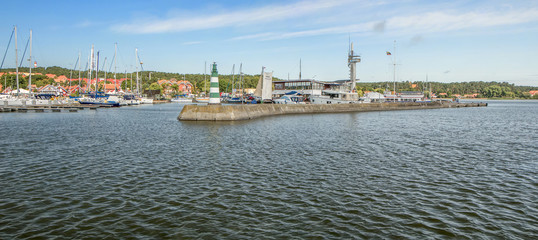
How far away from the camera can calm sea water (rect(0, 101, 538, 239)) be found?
9.12 meters

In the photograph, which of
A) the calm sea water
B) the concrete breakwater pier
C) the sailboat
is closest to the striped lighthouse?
the concrete breakwater pier

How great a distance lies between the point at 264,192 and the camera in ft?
40.8

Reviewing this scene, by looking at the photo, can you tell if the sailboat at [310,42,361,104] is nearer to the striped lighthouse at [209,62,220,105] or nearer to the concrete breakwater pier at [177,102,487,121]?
the concrete breakwater pier at [177,102,487,121]

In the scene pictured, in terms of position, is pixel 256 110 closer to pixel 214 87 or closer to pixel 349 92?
pixel 214 87

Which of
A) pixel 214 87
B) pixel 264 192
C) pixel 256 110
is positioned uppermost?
pixel 214 87

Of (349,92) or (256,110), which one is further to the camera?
(349,92)

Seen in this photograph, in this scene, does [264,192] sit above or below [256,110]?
below

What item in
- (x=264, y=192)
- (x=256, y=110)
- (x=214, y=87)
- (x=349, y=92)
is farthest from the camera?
(x=349, y=92)

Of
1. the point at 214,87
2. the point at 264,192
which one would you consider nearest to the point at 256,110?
the point at 214,87

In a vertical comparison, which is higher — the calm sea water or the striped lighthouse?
the striped lighthouse

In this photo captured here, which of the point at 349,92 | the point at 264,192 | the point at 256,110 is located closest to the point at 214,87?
the point at 256,110

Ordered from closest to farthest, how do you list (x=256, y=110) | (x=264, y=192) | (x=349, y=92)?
1. (x=264, y=192)
2. (x=256, y=110)
3. (x=349, y=92)

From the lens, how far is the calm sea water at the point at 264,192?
359 inches

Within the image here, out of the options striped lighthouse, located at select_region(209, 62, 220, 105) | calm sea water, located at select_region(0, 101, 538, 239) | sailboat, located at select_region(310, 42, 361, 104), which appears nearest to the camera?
calm sea water, located at select_region(0, 101, 538, 239)
